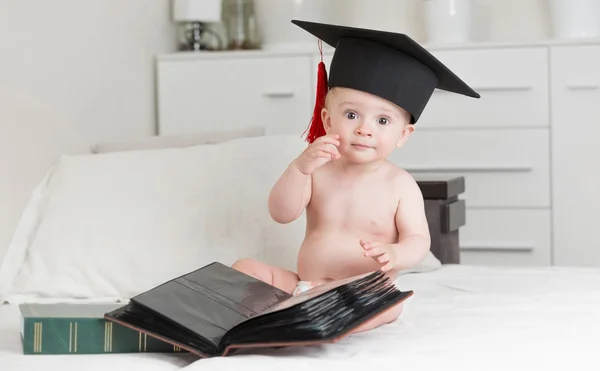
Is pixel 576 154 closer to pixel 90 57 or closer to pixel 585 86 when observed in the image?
pixel 585 86

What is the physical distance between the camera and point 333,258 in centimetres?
147

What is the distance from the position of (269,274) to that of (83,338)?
0.39 meters

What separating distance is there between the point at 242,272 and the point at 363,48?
15.3 inches

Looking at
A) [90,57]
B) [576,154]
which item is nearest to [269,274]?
[90,57]

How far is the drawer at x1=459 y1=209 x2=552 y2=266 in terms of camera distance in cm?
276

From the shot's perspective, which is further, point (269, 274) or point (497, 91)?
point (497, 91)

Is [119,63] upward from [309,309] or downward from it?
upward

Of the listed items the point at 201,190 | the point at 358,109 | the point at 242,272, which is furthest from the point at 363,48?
the point at 201,190

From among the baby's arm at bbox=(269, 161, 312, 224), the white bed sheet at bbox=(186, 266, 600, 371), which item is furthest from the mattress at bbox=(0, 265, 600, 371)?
the baby's arm at bbox=(269, 161, 312, 224)

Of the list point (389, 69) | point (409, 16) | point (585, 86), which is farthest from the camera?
point (409, 16)

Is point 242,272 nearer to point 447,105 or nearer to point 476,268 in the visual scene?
point 476,268

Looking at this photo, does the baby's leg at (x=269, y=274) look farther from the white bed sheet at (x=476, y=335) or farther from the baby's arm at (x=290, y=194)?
the white bed sheet at (x=476, y=335)

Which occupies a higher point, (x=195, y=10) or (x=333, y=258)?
(x=195, y=10)

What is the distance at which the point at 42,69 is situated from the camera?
213 cm
